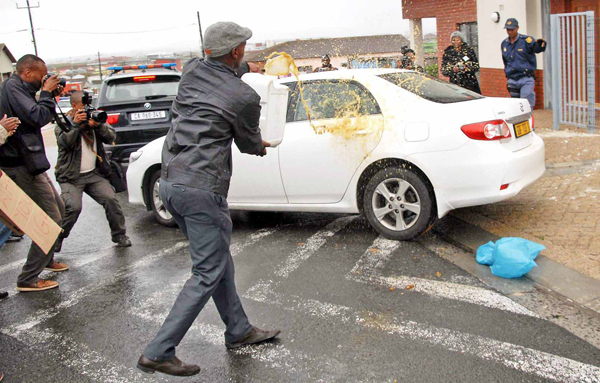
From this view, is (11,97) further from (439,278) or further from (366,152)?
(439,278)

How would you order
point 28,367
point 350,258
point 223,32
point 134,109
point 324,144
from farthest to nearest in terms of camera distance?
point 134,109, point 324,144, point 350,258, point 28,367, point 223,32

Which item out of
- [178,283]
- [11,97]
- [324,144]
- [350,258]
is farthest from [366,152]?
[11,97]

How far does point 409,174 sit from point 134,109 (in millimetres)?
5649

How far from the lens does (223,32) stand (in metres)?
3.54

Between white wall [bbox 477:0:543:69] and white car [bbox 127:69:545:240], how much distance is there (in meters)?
7.55

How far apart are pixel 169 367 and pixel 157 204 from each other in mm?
4119

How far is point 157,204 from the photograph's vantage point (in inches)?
293

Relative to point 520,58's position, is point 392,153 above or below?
below

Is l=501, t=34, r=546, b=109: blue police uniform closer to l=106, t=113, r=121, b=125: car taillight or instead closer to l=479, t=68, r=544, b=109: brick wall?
l=479, t=68, r=544, b=109: brick wall

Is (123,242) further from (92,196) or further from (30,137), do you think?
(30,137)

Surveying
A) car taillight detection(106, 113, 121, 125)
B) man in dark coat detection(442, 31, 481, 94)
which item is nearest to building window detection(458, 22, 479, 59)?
man in dark coat detection(442, 31, 481, 94)

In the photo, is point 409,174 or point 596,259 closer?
point 596,259

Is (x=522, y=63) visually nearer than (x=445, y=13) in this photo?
Yes

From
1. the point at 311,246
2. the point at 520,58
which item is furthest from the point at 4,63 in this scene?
the point at 311,246
